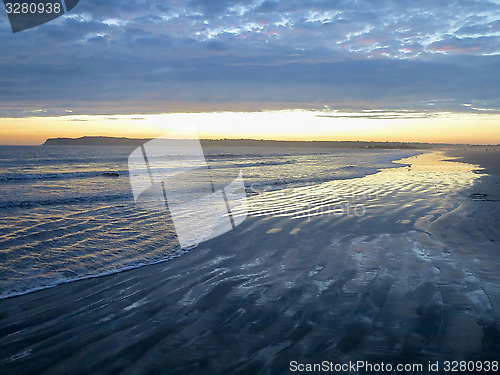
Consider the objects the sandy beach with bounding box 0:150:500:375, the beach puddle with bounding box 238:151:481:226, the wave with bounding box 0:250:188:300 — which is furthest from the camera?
the beach puddle with bounding box 238:151:481:226

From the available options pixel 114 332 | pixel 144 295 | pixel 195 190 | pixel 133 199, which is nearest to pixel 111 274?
pixel 144 295

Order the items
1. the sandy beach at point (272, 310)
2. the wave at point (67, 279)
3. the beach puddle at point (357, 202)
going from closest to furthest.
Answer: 1. the sandy beach at point (272, 310)
2. the wave at point (67, 279)
3. the beach puddle at point (357, 202)

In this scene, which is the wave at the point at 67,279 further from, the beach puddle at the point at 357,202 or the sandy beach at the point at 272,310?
the beach puddle at the point at 357,202

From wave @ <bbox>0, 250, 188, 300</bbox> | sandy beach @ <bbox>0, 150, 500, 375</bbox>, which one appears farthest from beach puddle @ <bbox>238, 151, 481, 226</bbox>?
wave @ <bbox>0, 250, 188, 300</bbox>

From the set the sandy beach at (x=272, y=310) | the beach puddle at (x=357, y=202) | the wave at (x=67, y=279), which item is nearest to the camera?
the sandy beach at (x=272, y=310)

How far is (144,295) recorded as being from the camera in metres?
4.58

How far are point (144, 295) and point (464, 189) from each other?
1523cm

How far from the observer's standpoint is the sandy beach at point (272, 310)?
3115 mm

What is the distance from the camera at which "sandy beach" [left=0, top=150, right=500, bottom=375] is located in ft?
10.2

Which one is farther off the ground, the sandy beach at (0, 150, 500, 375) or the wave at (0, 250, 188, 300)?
the wave at (0, 250, 188, 300)

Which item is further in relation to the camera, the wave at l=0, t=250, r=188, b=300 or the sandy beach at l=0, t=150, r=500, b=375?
the wave at l=0, t=250, r=188, b=300

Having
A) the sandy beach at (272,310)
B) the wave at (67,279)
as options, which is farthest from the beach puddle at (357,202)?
the wave at (67,279)

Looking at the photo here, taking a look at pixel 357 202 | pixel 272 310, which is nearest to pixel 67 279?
pixel 272 310

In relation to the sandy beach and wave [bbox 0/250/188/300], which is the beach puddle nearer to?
the sandy beach
